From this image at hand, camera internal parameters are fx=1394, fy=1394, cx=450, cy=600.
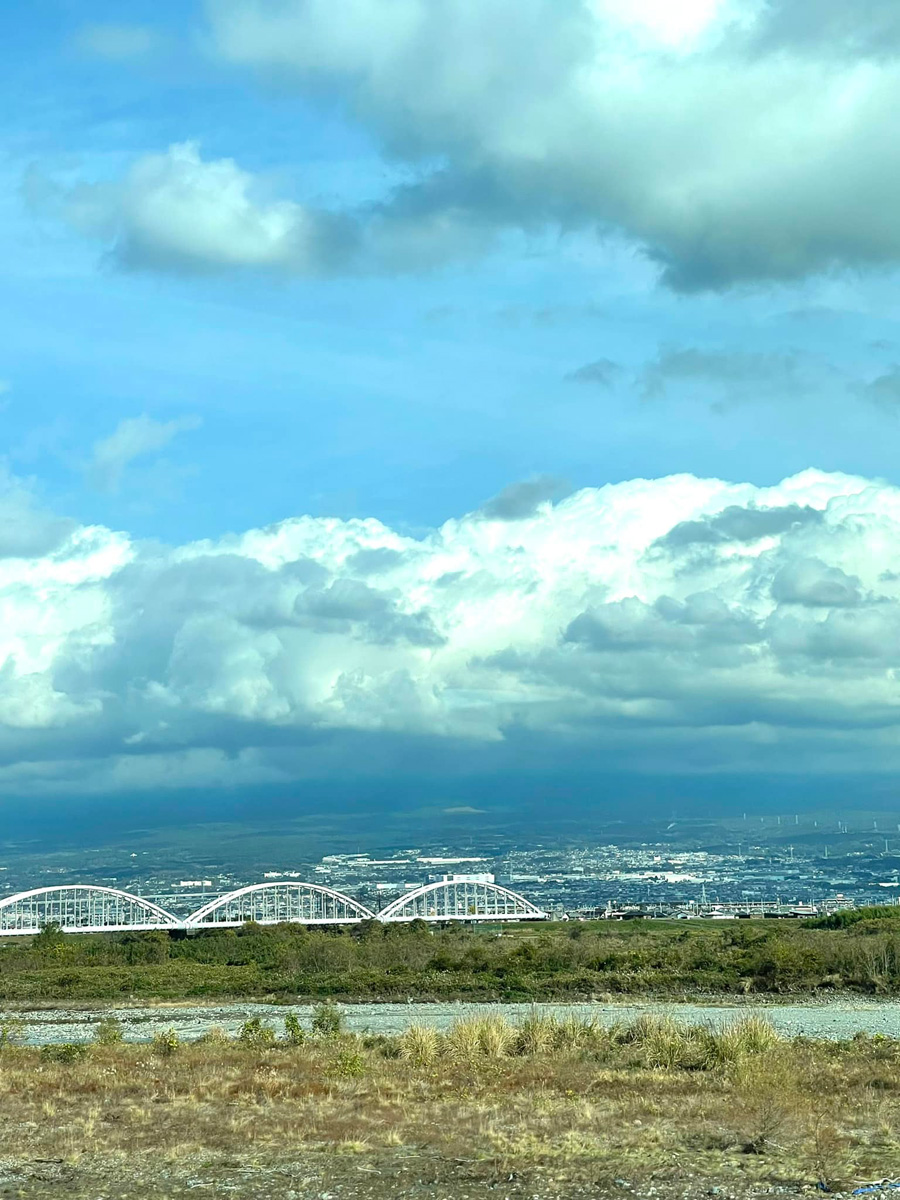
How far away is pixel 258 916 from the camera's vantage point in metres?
128

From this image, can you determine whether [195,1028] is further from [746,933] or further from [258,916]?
[258,916]

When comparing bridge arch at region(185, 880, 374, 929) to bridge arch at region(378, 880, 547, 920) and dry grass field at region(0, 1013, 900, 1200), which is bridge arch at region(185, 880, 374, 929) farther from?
dry grass field at region(0, 1013, 900, 1200)

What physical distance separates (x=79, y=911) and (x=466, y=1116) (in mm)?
112093

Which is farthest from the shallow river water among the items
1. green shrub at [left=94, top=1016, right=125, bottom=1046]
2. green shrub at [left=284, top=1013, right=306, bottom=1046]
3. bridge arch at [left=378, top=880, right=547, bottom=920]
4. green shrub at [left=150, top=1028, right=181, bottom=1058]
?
bridge arch at [left=378, top=880, right=547, bottom=920]

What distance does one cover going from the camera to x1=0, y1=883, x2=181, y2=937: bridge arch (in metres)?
123

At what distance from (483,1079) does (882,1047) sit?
11158 millimetres

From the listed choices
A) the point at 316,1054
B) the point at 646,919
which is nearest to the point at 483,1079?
the point at 316,1054

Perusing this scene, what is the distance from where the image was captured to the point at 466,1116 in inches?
907

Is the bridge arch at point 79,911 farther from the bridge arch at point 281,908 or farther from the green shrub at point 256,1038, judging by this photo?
the green shrub at point 256,1038

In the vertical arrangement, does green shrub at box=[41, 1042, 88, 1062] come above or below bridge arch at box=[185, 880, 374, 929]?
above

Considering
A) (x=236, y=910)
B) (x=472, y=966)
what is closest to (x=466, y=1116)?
(x=472, y=966)

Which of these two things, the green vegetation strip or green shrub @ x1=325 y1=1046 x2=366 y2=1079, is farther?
the green vegetation strip

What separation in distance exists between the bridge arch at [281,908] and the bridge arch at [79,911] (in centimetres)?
415

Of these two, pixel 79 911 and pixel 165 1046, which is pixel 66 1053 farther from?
pixel 79 911
